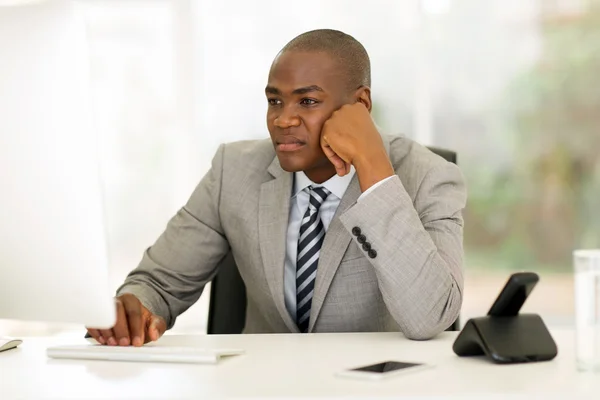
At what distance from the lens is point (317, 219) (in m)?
2.20

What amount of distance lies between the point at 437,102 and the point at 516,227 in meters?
0.97

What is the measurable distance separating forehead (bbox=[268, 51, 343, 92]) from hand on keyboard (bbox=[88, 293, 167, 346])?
2.15ft

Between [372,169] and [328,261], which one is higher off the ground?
[372,169]

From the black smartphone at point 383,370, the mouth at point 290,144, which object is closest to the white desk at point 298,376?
the black smartphone at point 383,370

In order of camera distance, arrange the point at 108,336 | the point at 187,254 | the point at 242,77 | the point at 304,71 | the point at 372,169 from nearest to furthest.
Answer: the point at 108,336, the point at 372,169, the point at 304,71, the point at 187,254, the point at 242,77

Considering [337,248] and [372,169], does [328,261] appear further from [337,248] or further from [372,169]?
[372,169]

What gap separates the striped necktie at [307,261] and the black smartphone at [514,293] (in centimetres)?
67

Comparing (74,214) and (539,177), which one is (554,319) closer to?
(539,177)

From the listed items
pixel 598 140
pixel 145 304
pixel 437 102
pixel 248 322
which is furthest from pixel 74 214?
pixel 598 140

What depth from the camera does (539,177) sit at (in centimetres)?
578

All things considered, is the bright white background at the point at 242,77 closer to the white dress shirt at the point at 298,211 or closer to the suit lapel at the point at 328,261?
the white dress shirt at the point at 298,211

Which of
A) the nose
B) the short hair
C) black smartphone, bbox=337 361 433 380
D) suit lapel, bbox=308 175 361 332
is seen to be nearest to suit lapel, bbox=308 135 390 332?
suit lapel, bbox=308 175 361 332

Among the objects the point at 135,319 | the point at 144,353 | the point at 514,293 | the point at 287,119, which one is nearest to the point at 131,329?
the point at 135,319

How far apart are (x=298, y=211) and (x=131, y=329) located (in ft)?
1.98
